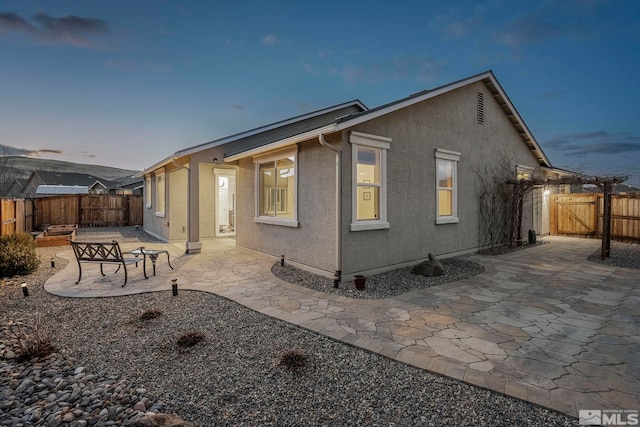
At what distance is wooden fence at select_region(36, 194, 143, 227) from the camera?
54.2 feet

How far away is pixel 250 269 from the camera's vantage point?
7.48 metres

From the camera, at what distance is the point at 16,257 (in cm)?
670

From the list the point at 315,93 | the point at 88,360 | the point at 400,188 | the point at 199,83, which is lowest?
the point at 88,360

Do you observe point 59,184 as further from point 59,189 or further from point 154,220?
point 154,220

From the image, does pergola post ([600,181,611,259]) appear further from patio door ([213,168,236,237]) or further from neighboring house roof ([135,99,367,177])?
patio door ([213,168,236,237])

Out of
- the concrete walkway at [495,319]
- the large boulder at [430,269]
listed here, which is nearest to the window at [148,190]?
the concrete walkway at [495,319]

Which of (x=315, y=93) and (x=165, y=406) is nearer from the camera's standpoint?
→ (x=165, y=406)

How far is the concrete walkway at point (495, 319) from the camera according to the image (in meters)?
2.83

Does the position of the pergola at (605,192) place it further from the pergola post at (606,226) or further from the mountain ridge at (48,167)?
the mountain ridge at (48,167)

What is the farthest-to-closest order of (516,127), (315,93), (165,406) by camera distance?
(315,93) → (516,127) → (165,406)

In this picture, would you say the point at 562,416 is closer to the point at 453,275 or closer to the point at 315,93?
the point at 453,275

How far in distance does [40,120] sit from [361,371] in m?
16.7

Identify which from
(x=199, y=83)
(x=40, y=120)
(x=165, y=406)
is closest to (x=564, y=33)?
(x=199, y=83)

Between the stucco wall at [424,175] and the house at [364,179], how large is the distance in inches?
1.1
